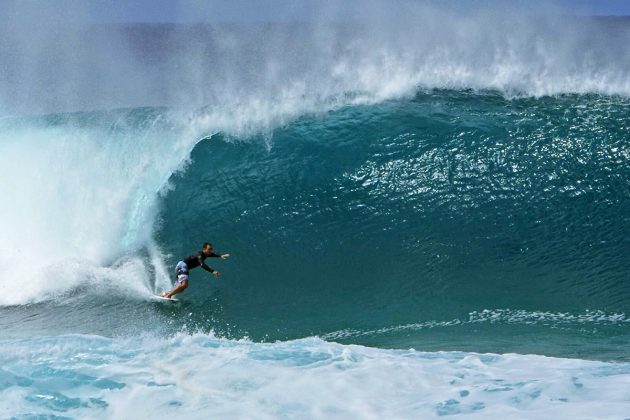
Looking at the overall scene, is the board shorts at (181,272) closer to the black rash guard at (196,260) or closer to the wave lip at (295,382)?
the black rash guard at (196,260)

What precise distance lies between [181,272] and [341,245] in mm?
2813

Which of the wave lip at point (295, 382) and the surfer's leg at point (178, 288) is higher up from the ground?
the surfer's leg at point (178, 288)

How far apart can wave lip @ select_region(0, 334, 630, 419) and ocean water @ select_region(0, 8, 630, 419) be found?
32 mm

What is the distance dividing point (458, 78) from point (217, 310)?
9.23 meters

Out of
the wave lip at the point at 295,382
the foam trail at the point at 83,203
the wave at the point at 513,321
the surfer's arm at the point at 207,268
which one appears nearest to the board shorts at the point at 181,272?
the surfer's arm at the point at 207,268

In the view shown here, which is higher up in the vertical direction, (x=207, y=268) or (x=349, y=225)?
(x=349, y=225)

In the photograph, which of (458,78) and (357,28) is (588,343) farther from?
(357,28)

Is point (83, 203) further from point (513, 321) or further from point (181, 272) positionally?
point (513, 321)

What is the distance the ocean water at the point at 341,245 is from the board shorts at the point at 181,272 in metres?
0.31

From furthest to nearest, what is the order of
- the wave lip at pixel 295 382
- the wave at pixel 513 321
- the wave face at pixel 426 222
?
the wave face at pixel 426 222, the wave at pixel 513 321, the wave lip at pixel 295 382

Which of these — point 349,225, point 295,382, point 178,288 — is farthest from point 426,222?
point 295,382

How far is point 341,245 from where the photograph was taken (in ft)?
37.2

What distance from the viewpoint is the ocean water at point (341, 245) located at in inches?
279

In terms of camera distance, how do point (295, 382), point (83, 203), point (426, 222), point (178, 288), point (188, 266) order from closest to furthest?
1. point (295, 382)
2. point (178, 288)
3. point (188, 266)
4. point (426, 222)
5. point (83, 203)
